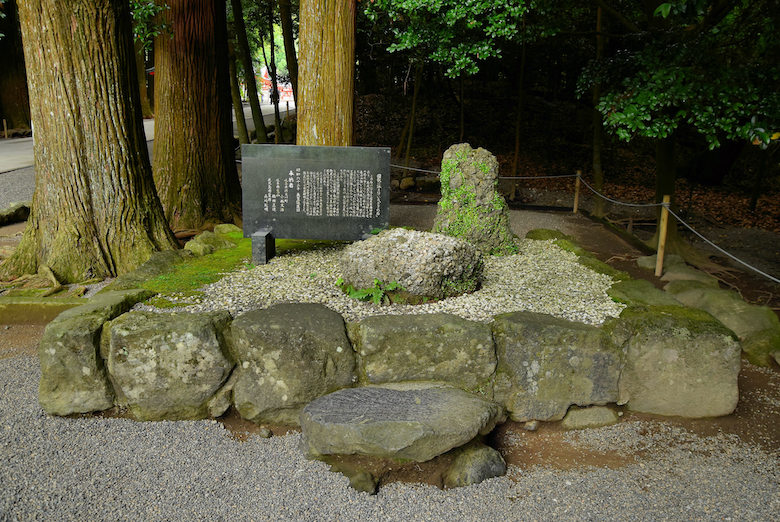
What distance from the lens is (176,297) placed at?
4.41 m

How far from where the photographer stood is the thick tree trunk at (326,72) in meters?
5.88

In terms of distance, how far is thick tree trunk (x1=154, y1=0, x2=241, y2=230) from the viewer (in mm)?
7324

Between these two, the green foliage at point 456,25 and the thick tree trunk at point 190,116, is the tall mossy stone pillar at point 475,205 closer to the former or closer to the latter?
the green foliage at point 456,25

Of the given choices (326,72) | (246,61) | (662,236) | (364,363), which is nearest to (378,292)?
(364,363)

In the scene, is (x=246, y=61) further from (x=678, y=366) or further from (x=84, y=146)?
(x=678, y=366)

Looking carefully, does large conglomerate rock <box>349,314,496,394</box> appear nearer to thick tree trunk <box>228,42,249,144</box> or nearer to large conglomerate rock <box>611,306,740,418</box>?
large conglomerate rock <box>611,306,740,418</box>

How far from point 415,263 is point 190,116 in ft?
15.3

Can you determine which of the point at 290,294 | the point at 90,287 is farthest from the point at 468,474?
the point at 90,287

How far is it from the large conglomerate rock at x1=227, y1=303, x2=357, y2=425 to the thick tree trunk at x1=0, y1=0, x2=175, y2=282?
2.45 metres

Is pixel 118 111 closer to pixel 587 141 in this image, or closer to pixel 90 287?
pixel 90 287

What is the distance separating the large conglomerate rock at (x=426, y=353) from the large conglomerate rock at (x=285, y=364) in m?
0.16

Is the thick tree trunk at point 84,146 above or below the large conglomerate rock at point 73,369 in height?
above

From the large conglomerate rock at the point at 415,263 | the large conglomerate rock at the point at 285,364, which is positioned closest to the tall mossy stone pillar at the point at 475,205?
the large conglomerate rock at the point at 415,263

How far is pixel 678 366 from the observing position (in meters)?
3.77
